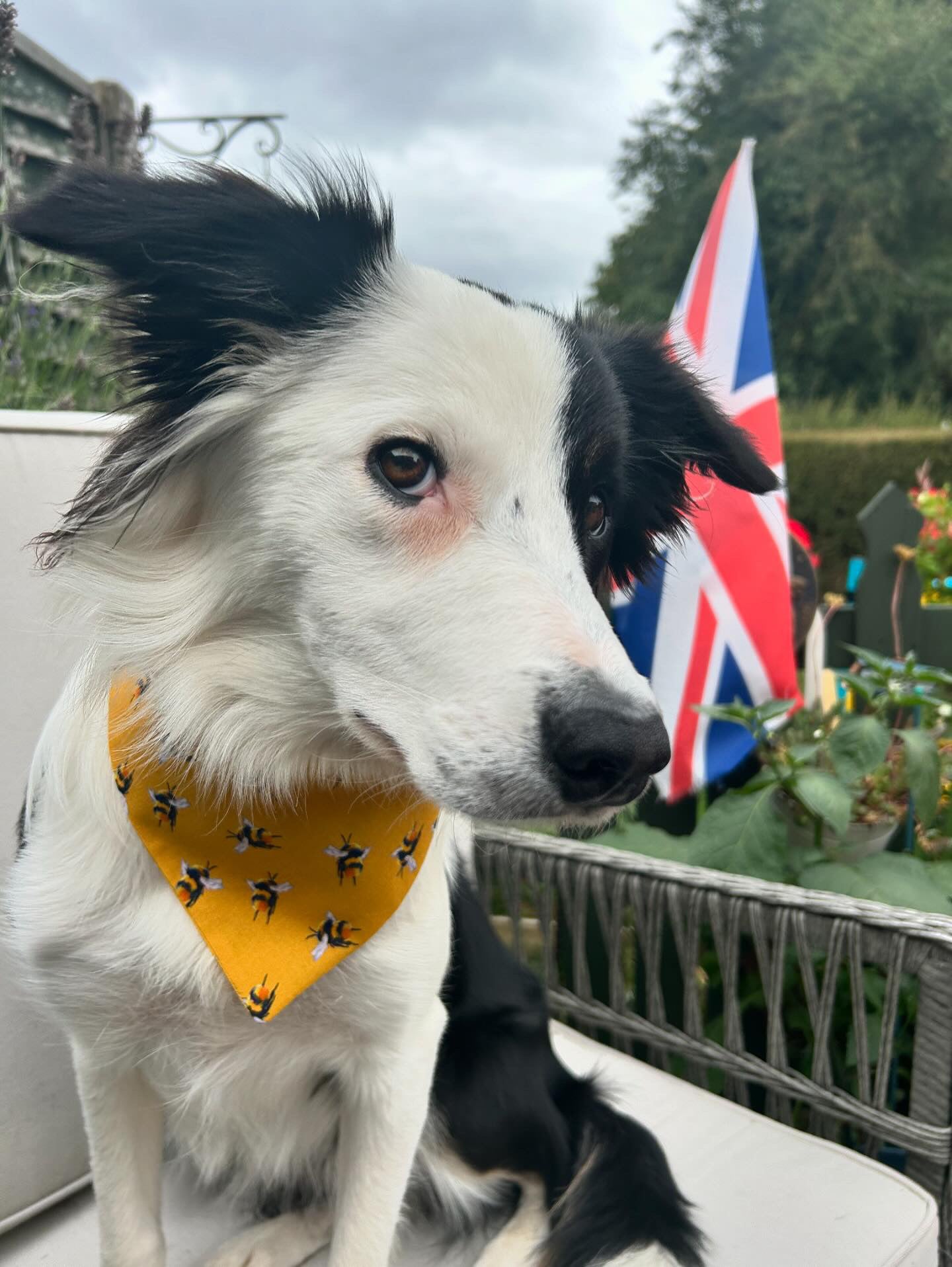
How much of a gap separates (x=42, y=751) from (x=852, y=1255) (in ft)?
3.83

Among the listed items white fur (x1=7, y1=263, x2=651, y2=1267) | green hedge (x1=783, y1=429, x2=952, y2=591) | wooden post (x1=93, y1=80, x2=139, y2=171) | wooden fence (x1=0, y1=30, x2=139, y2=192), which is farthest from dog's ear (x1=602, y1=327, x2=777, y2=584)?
green hedge (x1=783, y1=429, x2=952, y2=591)

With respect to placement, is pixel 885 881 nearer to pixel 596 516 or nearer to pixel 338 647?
pixel 596 516

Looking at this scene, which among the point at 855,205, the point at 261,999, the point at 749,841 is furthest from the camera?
the point at 855,205

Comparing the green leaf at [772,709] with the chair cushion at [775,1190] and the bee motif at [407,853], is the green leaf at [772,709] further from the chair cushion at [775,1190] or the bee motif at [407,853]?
the bee motif at [407,853]

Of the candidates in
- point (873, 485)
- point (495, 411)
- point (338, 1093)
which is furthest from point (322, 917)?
point (873, 485)

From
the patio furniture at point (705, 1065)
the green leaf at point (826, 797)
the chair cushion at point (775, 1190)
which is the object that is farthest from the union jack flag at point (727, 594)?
the chair cushion at point (775, 1190)

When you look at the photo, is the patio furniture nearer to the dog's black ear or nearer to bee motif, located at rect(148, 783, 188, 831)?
bee motif, located at rect(148, 783, 188, 831)

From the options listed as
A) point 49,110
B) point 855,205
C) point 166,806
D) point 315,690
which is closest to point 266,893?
point 166,806

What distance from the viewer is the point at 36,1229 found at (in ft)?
4.33

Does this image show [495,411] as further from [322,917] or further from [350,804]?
[322,917]

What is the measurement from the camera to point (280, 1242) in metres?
1.27

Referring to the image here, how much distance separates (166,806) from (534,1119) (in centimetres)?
68

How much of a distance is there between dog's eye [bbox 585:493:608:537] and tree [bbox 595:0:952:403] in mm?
14325

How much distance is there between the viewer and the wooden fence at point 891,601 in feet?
10.3
